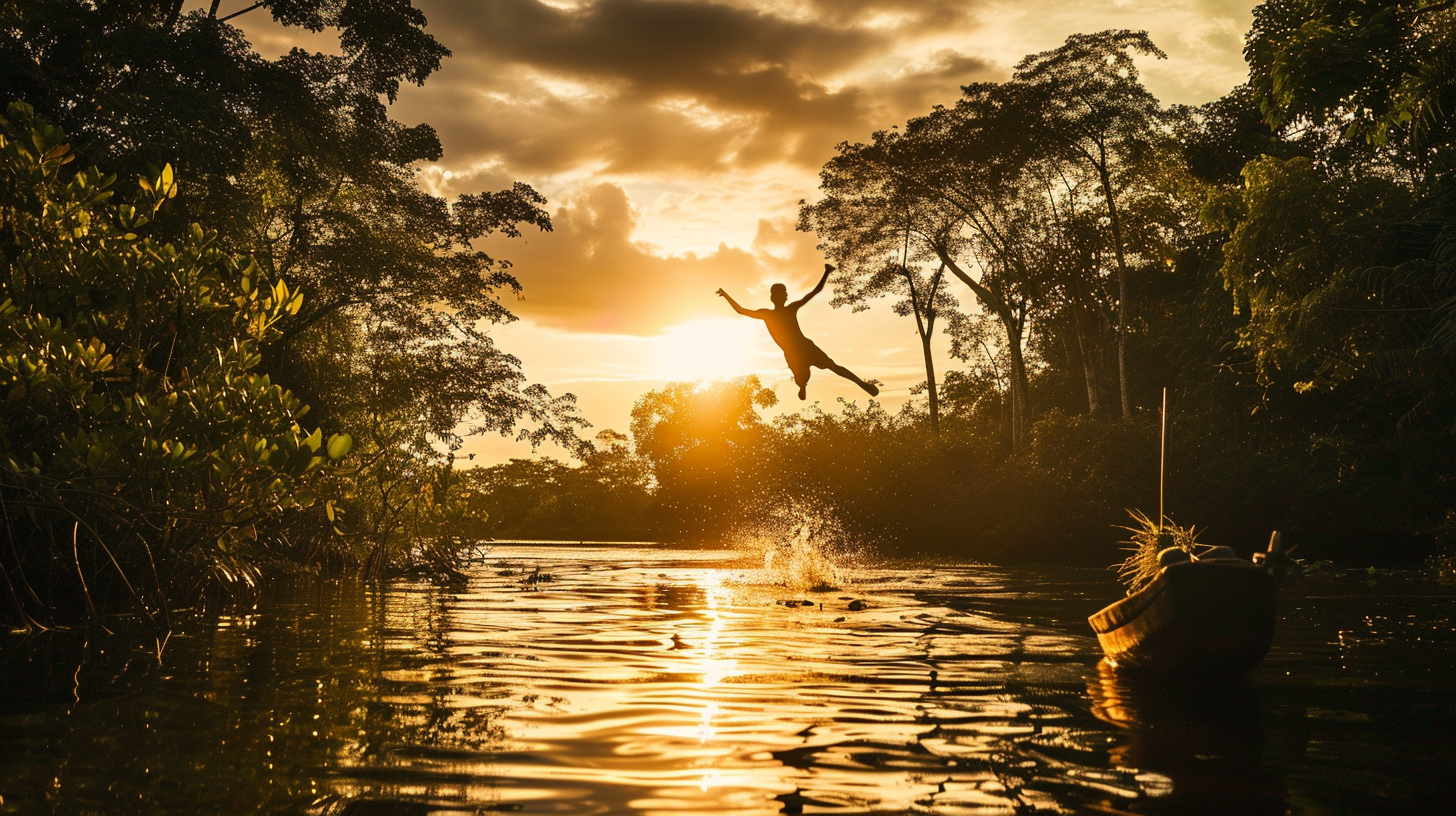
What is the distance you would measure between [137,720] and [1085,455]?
33.1m

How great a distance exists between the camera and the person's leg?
484 inches

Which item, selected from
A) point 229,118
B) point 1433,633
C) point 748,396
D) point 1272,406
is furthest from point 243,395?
point 748,396

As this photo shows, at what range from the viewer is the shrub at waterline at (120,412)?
915 cm

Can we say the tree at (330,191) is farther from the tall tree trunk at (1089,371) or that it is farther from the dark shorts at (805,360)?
the tall tree trunk at (1089,371)

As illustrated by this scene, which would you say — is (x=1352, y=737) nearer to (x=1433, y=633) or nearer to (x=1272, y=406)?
(x=1433, y=633)

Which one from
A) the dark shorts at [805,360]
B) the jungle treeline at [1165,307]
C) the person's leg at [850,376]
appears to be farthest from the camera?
the jungle treeline at [1165,307]

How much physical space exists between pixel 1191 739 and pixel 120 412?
974 cm

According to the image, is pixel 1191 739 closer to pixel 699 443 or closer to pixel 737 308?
pixel 737 308

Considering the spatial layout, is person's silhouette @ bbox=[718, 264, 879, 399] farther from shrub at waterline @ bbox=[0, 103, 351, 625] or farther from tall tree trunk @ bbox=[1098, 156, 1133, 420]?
tall tree trunk @ bbox=[1098, 156, 1133, 420]

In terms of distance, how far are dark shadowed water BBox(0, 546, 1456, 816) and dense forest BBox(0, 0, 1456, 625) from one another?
1.94 meters

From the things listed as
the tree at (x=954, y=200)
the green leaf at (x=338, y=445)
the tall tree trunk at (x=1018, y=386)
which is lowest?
the green leaf at (x=338, y=445)

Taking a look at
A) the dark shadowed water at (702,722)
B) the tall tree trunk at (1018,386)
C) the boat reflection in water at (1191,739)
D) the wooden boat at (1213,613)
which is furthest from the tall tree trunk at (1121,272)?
the wooden boat at (1213,613)

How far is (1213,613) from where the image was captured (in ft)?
26.3

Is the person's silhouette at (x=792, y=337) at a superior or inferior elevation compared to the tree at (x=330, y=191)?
inferior
